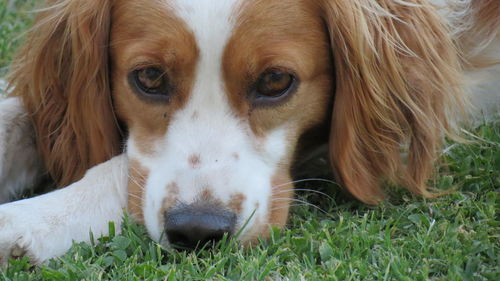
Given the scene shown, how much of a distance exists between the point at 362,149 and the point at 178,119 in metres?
0.94

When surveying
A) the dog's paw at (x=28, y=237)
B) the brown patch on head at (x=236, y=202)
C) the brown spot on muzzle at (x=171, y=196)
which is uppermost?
the brown spot on muzzle at (x=171, y=196)

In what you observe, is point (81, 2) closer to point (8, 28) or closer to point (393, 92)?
point (393, 92)

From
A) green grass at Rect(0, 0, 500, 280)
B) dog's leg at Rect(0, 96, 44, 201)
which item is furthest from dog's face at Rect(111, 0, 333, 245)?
dog's leg at Rect(0, 96, 44, 201)

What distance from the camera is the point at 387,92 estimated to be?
13.0 feet

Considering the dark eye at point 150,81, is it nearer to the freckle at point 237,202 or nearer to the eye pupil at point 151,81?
the eye pupil at point 151,81

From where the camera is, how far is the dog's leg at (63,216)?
10.9 feet

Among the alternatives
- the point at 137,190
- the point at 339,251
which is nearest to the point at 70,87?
the point at 137,190

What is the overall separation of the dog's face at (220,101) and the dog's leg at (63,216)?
99 mm

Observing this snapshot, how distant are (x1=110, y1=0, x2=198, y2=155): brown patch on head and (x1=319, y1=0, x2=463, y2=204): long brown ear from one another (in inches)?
28.9

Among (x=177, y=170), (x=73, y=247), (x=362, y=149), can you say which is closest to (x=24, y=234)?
(x=73, y=247)

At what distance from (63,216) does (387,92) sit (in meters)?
1.61

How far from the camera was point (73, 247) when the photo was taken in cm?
335

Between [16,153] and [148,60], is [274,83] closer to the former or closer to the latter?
[148,60]

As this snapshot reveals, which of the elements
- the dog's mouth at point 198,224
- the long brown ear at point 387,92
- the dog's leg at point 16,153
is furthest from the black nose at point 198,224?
the dog's leg at point 16,153
